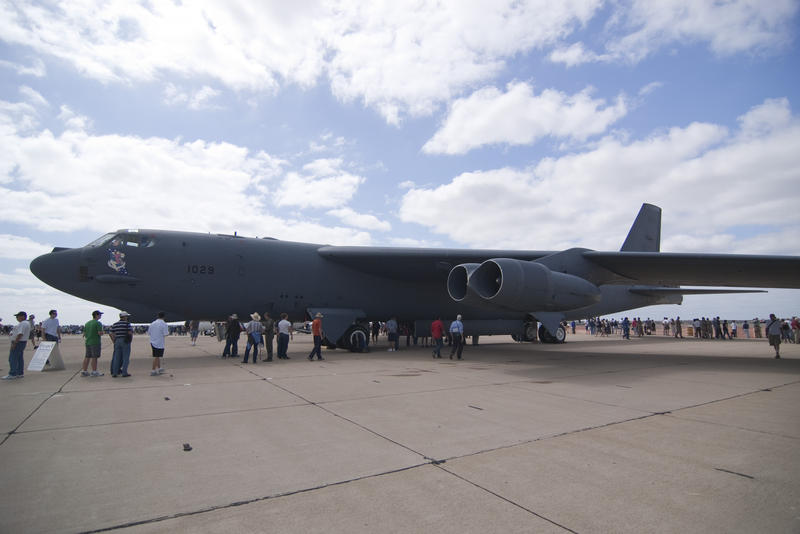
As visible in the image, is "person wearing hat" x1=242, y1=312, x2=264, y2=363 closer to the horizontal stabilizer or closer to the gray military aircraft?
the gray military aircraft

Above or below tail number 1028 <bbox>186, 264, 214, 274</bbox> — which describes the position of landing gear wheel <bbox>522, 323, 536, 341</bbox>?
below

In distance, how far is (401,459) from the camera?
3.30 metres

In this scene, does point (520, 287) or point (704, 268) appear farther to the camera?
point (704, 268)

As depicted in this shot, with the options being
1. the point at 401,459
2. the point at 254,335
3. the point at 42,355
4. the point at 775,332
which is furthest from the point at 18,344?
the point at 775,332

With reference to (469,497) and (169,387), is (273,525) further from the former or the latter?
Result: (169,387)

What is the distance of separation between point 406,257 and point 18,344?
8586 mm

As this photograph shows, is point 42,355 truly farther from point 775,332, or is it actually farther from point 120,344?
point 775,332

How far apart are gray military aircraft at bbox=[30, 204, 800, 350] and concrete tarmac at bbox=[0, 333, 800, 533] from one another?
3.37 m

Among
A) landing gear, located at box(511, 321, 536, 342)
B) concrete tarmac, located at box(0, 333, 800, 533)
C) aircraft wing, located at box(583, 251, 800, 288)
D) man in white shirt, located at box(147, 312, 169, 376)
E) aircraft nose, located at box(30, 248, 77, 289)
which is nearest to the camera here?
concrete tarmac, located at box(0, 333, 800, 533)

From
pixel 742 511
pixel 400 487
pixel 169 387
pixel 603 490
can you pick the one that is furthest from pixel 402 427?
pixel 169 387

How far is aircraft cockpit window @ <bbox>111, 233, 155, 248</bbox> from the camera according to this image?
9922 millimetres

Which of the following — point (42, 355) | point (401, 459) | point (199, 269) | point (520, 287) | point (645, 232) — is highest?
point (645, 232)

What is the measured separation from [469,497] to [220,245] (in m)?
10.1

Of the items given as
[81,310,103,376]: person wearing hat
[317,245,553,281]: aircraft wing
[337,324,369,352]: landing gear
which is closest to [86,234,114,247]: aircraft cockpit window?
[81,310,103,376]: person wearing hat
